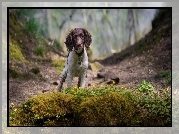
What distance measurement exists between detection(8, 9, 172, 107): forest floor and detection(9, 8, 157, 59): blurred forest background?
28 cm

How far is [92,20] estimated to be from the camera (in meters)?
6.95

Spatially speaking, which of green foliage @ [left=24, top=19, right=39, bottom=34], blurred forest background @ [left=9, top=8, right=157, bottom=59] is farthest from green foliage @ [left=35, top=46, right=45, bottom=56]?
green foliage @ [left=24, top=19, right=39, bottom=34]

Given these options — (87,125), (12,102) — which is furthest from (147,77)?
(12,102)

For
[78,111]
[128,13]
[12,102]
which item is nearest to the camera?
[78,111]

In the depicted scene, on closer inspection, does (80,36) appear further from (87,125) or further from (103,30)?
(103,30)

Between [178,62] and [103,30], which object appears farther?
[103,30]

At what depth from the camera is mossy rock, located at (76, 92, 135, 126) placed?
4477 mm

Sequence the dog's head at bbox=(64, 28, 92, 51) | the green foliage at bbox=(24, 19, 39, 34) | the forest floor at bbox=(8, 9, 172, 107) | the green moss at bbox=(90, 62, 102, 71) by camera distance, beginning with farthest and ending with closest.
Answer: the green moss at bbox=(90, 62, 102, 71)
the green foliage at bbox=(24, 19, 39, 34)
the forest floor at bbox=(8, 9, 172, 107)
the dog's head at bbox=(64, 28, 92, 51)

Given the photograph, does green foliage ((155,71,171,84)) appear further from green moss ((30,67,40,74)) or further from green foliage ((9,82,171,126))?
green moss ((30,67,40,74))

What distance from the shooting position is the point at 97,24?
23.5ft

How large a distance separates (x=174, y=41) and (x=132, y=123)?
2.44 m

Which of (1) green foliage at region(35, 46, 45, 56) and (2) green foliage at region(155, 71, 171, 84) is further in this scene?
(1) green foliage at region(35, 46, 45, 56)

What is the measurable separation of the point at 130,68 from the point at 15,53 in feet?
8.12

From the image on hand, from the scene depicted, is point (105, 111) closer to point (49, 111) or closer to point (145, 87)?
point (49, 111)
